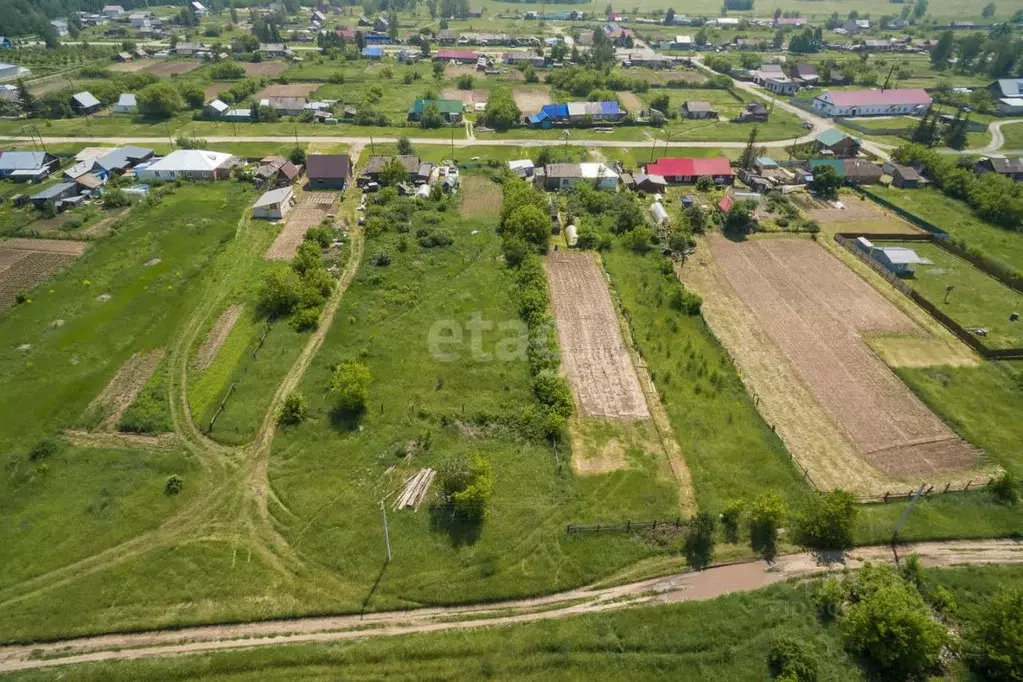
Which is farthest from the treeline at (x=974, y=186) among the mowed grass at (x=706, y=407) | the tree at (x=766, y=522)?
the tree at (x=766, y=522)

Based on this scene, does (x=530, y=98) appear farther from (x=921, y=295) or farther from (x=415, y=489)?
(x=415, y=489)

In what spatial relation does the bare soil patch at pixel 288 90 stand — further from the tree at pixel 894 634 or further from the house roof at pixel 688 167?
the tree at pixel 894 634

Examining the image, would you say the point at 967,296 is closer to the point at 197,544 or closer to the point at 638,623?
the point at 638,623

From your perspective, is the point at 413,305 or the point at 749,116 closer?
the point at 413,305

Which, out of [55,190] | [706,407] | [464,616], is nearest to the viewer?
[464,616]

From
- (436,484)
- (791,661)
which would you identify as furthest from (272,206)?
(791,661)

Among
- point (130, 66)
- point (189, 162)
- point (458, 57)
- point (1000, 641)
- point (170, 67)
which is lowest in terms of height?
point (1000, 641)

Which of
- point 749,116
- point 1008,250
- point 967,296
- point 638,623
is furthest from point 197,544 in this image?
point 749,116
